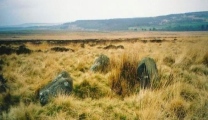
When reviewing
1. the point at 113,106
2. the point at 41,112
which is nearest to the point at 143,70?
the point at 113,106

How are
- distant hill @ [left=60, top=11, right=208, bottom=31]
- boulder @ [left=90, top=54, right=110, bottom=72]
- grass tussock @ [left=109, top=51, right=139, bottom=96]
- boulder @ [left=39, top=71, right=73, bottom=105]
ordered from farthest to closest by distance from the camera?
distant hill @ [left=60, top=11, right=208, bottom=31] < boulder @ [left=90, top=54, right=110, bottom=72] < grass tussock @ [left=109, top=51, right=139, bottom=96] < boulder @ [left=39, top=71, right=73, bottom=105]

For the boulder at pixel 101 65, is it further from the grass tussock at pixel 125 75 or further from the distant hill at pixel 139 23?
the distant hill at pixel 139 23

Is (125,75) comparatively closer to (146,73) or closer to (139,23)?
(146,73)

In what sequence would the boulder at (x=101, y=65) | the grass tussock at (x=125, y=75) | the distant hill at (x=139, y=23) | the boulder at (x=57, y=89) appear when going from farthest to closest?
the distant hill at (x=139, y=23)
the boulder at (x=101, y=65)
the grass tussock at (x=125, y=75)
the boulder at (x=57, y=89)

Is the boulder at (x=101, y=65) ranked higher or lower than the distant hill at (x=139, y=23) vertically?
lower

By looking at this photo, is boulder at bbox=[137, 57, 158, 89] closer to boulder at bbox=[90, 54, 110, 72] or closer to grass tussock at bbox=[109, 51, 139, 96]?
grass tussock at bbox=[109, 51, 139, 96]

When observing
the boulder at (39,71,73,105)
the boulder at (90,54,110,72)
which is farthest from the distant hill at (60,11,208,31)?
the boulder at (39,71,73,105)

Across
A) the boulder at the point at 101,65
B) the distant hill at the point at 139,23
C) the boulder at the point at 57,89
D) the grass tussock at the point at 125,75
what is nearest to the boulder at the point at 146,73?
the grass tussock at the point at 125,75

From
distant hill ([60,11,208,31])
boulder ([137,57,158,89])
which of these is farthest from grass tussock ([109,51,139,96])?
distant hill ([60,11,208,31])

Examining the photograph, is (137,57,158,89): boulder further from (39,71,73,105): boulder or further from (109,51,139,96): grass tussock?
(39,71,73,105): boulder

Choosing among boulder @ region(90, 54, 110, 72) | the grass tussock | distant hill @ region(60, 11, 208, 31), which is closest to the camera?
the grass tussock

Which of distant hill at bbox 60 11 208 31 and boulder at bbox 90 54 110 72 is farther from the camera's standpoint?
distant hill at bbox 60 11 208 31

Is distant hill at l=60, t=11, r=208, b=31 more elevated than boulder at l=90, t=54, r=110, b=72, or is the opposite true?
distant hill at l=60, t=11, r=208, b=31

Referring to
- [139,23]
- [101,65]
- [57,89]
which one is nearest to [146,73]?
[57,89]
